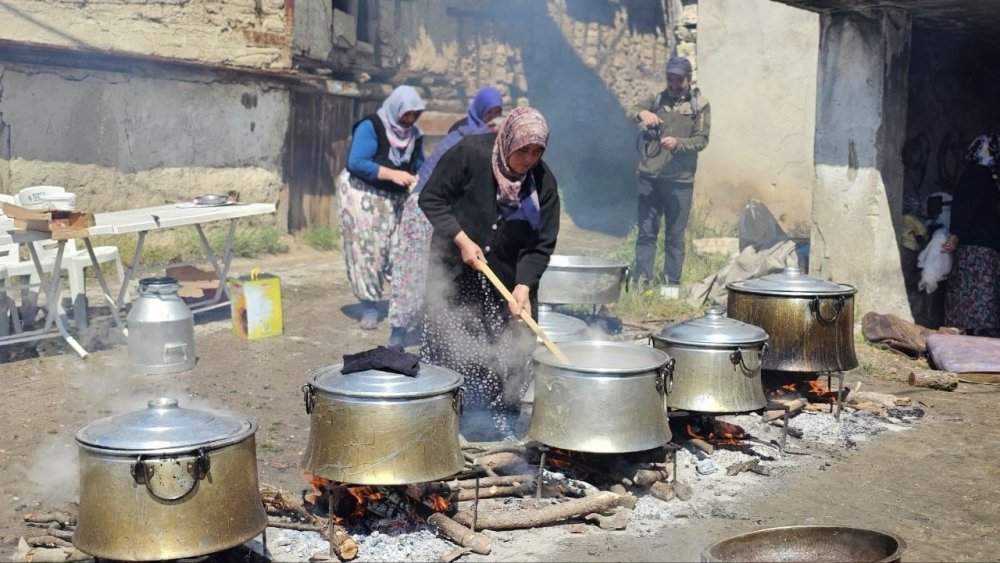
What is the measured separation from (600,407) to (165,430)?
1.93 m

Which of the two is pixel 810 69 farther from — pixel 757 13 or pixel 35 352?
pixel 35 352

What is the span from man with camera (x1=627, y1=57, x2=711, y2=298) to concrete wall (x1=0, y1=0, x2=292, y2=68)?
17.0ft

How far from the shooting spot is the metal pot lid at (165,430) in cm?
346

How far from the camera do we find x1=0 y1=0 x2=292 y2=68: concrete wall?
1070 centimetres

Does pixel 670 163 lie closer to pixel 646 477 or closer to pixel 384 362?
pixel 646 477

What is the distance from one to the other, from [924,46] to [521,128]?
20.3ft

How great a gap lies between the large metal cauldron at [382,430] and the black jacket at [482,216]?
128 cm

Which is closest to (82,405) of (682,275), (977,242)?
(682,275)

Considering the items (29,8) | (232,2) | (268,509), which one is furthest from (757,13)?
(268,509)

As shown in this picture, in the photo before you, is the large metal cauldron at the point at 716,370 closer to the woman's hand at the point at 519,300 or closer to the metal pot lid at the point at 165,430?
the woman's hand at the point at 519,300

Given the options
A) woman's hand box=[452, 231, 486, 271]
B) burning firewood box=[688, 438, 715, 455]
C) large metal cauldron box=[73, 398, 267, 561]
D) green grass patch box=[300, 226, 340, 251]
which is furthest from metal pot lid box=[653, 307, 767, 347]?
green grass patch box=[300, 226, 340, 251]

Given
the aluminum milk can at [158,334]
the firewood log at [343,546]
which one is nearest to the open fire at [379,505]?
→ the firewood log at [343,546]

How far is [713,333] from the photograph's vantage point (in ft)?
18.0

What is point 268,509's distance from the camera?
4469mm
